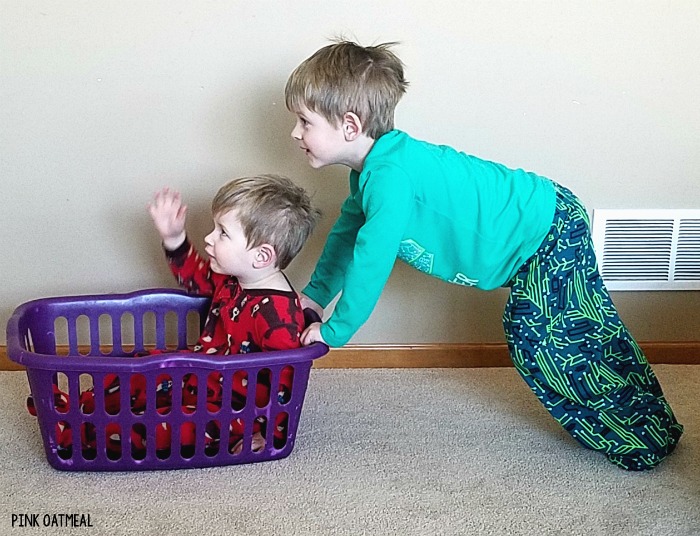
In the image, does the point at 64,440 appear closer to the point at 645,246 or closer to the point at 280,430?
the point at 280,430

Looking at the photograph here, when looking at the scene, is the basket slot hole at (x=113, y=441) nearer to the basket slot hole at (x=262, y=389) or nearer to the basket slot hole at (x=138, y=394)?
the basket slot hole at (x=138, y=394)

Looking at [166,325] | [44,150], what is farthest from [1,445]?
[44,150]

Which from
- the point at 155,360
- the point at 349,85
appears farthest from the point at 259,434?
the point at 349,85

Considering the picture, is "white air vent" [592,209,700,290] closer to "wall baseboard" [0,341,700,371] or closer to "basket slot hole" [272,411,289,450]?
"wall baseboard" [0,341,700,371]

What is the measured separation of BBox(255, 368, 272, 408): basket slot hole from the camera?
1.47 metres

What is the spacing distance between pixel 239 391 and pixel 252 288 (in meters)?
A: 0.18

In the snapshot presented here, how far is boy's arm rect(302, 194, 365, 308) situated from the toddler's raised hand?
0.85ft

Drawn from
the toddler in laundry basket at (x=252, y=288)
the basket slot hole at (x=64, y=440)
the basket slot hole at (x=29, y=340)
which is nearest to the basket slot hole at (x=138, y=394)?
the toddler in laundry basket at (x=252, y=288)

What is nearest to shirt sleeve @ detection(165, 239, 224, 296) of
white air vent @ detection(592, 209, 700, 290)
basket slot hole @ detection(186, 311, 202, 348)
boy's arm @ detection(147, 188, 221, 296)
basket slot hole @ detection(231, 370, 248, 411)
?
boy's arm @ detection(147, 188, 221, 296)

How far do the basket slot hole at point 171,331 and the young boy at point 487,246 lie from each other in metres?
0.48

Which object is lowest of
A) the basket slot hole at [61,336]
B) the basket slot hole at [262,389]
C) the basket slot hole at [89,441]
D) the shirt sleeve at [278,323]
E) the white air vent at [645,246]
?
the basket slot hole at [61,336]

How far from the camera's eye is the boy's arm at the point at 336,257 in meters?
1.60

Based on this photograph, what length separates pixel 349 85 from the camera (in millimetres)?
1382

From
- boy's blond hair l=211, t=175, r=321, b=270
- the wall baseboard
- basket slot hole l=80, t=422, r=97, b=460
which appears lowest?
the wall baseboard
